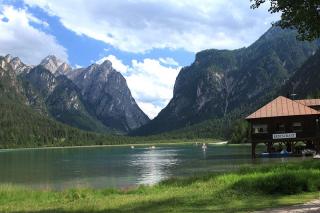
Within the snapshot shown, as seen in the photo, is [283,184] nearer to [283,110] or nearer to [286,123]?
[286,123]

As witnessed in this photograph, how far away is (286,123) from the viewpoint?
79.8m

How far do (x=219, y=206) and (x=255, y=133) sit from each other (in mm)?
63788

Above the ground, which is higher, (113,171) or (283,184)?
(283,184)

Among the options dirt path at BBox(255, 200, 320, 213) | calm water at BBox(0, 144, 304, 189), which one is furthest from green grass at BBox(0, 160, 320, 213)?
calm water at BBox(0, 144, 304, 189)

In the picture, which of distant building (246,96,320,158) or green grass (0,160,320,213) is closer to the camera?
green grass (0,160,320,213)

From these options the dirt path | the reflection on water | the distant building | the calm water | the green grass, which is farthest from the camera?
the distant building

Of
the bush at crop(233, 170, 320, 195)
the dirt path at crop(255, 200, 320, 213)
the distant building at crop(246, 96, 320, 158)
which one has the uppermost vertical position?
the distant building at crop(246, 96, 320, 158)

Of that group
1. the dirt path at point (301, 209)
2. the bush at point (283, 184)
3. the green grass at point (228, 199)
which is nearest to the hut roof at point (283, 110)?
the green grass at point (228, 199)

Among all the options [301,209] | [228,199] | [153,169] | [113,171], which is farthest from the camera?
[153,169]

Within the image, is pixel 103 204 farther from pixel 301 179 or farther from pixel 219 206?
pixel 301 179

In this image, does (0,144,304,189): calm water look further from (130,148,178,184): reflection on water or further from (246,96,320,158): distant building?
(246,96,320,158): distant building

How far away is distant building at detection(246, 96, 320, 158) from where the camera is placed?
78.1m

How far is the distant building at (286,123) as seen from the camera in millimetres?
78062

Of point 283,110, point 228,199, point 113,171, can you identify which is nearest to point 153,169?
point 113,171
